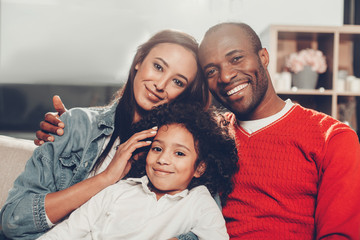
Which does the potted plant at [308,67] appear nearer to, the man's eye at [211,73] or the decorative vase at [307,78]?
the decorative vase at [307,78]

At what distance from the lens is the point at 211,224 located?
1215 millimetres

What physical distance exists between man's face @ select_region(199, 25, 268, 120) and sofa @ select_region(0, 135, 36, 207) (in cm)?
110

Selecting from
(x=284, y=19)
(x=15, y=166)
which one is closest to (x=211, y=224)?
(x=15, y=166)

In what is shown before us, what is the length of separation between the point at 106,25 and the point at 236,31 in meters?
2.33

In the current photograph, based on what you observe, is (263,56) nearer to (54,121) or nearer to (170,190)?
(170,190)

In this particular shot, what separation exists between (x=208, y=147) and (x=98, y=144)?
49 cm

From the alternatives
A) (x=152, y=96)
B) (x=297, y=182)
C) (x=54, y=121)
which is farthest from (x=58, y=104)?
(x=297, y=182)

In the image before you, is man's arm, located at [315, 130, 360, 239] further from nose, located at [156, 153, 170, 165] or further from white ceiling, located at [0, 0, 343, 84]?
white ceiling, located at [0, 0, 343, 84]

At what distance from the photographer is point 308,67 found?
333 centimetres

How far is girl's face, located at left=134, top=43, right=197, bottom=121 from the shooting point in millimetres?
1585

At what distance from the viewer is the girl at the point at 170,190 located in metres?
1.21

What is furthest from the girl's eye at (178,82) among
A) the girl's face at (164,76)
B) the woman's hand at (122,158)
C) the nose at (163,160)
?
the nose at (163,160)

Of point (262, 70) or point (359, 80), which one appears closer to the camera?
point (262, 70)

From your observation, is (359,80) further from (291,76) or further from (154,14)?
(154,14)
